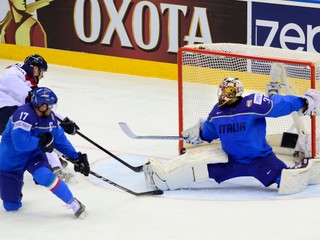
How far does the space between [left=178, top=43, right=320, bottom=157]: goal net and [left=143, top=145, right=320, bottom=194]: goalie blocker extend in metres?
0.42

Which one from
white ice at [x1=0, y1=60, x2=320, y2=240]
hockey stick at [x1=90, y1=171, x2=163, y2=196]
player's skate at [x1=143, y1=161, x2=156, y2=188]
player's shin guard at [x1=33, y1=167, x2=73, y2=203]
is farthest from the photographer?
player's skate at [x1=143, y1=161, x2=156, y2=188]

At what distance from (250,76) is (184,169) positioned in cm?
145

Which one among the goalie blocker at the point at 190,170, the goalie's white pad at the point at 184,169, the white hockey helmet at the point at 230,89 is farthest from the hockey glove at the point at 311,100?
the goalie's white pad at the point at 184,169

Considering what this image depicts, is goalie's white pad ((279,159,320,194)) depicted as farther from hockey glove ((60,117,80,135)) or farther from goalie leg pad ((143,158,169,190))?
hockey glove ((60,117,80,135))

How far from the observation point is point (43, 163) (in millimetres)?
7125

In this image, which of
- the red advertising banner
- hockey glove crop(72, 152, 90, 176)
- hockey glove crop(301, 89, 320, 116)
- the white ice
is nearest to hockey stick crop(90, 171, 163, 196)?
the white ice

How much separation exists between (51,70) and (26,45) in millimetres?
530

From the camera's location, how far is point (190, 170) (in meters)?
7.57

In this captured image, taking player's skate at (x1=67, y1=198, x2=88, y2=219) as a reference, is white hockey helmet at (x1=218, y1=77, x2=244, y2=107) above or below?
above

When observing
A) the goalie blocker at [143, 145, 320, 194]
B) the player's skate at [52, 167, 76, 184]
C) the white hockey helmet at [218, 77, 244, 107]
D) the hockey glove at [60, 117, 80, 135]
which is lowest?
the player's skate at [52, 167, 76, 184]

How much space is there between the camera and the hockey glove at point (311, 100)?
7.55 m

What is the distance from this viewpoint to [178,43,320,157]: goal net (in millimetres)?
8062

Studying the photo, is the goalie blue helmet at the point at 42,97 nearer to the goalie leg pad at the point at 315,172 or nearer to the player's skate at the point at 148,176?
the player's skate at the point at 148,176

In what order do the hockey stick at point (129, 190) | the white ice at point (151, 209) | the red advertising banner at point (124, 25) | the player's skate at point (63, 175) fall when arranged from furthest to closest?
1. the red advertising banner at point (124, 25)
2. the player's skate at point (63, 175)
3. the hockey stick at point (129, 190)
4. the white ice at point (151, 209)
